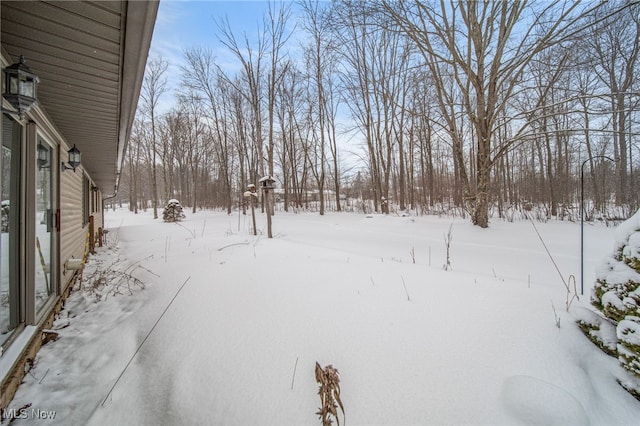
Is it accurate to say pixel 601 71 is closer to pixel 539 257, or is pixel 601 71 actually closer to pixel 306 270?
pixel 539 257

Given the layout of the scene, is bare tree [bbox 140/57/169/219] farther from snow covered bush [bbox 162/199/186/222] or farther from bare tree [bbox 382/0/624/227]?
bare tree [bbox 382/0/624/227]

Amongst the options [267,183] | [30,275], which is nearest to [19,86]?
[30,275]

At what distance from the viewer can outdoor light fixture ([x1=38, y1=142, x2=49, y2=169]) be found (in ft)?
9.88

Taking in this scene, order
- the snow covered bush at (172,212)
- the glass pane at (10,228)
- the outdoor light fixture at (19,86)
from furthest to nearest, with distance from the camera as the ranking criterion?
1. the snow covered bush at (172,212)
2. the glass pane at (10,228)
3. the outdoor light fixture at (19,86)

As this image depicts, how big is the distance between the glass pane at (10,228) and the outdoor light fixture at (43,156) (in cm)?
79

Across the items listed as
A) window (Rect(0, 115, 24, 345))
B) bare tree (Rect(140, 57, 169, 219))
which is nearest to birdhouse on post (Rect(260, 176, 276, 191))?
window (Rect(0, 115, 24, 345))

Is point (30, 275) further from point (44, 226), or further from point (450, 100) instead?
point (450, 100)

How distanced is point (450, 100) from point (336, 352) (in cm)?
682

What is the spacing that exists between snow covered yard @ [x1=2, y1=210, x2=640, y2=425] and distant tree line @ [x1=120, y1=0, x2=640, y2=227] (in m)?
1.69

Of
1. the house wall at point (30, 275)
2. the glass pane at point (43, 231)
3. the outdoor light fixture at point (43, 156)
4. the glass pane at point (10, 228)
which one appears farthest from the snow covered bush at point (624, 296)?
the outdoor light fixture at point (43, 156)

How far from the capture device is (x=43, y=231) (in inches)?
119

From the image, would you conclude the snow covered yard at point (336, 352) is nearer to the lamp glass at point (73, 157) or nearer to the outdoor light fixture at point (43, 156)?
the outdoor light fixture at point (43, 156)

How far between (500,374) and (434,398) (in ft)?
1.57

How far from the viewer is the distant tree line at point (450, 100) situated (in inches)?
235
